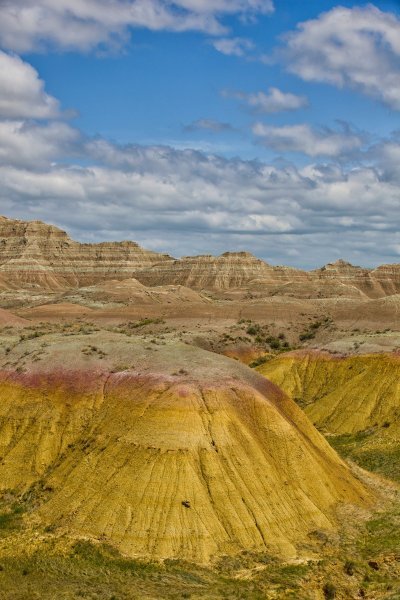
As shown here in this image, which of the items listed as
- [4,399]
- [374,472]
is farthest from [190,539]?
[374,472]

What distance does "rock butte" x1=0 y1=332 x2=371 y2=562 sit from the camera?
2531 cm

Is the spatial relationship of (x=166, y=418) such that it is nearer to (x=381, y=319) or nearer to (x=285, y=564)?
(x=285, y=564)

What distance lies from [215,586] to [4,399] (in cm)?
1642

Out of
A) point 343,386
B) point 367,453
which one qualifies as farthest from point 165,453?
point 343,386

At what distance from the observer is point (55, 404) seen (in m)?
32.2

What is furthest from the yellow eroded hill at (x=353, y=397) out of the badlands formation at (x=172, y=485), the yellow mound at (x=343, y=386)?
the badlands formation at (x=172, y=485)

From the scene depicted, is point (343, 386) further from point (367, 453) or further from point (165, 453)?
point (165, 453)

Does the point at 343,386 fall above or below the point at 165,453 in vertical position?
above

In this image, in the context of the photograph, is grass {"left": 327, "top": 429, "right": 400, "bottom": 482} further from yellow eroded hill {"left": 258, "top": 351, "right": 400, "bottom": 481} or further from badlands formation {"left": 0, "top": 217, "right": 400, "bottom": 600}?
badlands formation {"left": 0, "top": 217, "right": 400, "bottom": 600}

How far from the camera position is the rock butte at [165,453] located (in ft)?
83.0

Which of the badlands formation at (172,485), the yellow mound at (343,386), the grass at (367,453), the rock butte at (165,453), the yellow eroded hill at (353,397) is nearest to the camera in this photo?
the badlands formation at (172,485)

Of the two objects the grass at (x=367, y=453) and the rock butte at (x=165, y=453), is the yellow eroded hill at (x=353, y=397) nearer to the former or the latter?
the grass at (x=367, y=453)

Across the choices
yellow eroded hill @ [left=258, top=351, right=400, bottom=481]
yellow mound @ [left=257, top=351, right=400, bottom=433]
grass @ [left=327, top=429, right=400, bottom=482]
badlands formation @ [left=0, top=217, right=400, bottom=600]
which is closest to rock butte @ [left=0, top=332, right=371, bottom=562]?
badlands formation @ [left=0, top=217, right=400, bottom=600]

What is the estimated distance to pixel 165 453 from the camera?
2730 cm
